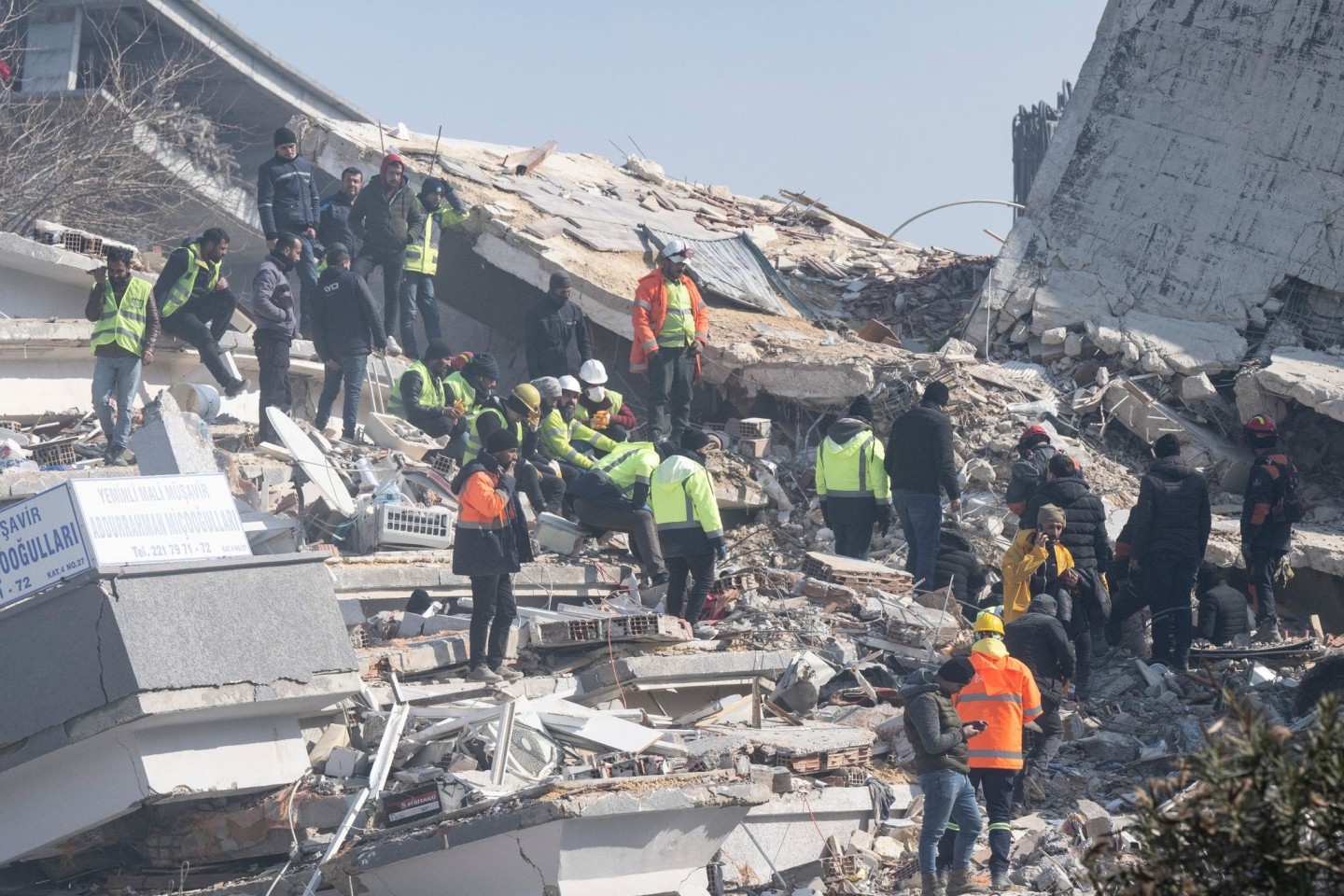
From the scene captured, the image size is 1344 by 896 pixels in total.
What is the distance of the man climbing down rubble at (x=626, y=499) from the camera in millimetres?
12422

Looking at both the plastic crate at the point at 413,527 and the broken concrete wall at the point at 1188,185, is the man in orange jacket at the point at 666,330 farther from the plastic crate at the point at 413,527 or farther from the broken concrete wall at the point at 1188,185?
the broken concrete wall at the point at 1188,185

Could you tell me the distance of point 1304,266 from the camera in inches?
645

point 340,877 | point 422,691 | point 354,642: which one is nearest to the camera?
point 340,877

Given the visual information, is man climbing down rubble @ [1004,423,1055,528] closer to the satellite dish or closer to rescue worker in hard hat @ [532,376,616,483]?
rescue worker in hard hat @ [532,376,616,483]

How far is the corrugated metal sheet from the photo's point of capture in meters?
17.6

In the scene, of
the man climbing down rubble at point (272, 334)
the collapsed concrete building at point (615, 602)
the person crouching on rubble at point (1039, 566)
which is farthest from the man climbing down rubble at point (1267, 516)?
the man climbing down rubble at point (272, 334)

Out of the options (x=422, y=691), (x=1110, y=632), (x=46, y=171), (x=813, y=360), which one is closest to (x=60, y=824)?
(x=422, y=691)

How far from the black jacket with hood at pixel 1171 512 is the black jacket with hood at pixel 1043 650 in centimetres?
218

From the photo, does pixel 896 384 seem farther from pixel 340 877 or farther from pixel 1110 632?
pixel 340 877

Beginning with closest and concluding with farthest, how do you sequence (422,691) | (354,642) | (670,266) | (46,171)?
(422,691) < (354,642) < (670,266) < (46,171)

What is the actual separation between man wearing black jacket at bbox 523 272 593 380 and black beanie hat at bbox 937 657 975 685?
23.8 feet

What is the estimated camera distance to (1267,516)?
12.2m

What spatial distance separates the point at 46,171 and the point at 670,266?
10.1 meters

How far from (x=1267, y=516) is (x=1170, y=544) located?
3.92ft
